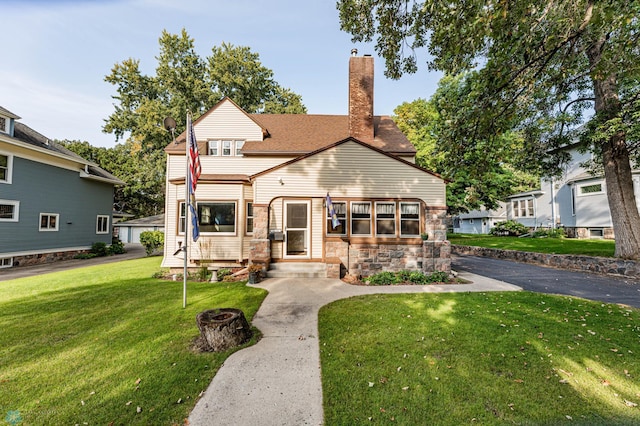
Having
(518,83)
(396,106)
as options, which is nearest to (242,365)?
(518,83)

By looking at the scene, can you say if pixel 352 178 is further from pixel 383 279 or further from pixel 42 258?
pixel 42 258

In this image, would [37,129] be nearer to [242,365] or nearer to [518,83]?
[242,365]

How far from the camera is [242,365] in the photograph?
4.03 metres

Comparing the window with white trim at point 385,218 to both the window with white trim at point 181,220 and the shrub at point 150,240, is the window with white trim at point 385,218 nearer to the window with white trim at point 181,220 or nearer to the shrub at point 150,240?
the window with white trim at point 181,220

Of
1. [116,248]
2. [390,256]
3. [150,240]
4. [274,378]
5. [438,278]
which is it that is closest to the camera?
[274,378]

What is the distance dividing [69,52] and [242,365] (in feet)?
38.9

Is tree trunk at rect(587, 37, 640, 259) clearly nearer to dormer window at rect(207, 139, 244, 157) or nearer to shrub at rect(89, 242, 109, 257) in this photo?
dormer window at rect(207, 139, 244, 157)

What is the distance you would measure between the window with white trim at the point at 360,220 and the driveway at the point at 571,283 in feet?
18.1

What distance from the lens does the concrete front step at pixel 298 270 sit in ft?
32.6

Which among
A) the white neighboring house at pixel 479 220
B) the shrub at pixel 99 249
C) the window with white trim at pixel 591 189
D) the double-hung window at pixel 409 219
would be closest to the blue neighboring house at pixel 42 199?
the shrub at pixel 99 249

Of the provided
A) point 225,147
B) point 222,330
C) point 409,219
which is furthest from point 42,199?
point 409,219

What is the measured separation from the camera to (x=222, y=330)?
4566 mm

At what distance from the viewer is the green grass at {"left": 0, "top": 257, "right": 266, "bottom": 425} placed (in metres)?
3.06

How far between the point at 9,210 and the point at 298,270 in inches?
675
